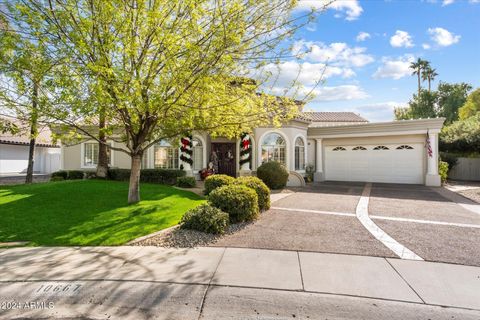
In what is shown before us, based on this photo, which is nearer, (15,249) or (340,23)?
(15,249)

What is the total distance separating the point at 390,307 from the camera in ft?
11.6

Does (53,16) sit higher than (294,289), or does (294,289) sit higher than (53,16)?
(53,16)

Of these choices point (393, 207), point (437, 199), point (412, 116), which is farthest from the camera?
point (412, 116)

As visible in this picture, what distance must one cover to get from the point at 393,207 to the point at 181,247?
311 inches

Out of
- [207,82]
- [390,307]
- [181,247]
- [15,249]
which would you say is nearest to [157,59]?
[207,82]

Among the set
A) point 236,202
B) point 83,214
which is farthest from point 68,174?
point 236,202

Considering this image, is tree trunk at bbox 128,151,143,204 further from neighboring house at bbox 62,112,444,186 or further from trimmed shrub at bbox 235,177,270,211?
neighboring house at bbox 62,112,444,186

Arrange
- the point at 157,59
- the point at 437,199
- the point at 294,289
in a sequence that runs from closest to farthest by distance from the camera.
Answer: the point at 294,289 < the point at 157,59 < the point at 437,199

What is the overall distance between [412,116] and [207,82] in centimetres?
4179

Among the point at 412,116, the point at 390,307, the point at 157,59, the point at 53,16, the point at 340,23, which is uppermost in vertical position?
the point at 412,116

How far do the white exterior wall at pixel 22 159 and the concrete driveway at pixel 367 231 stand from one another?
23.8 metres

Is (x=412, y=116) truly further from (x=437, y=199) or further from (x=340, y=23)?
(x=340, y=23)

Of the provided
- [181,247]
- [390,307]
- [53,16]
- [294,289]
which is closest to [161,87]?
[53,16]

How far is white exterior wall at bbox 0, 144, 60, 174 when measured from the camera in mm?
22592
